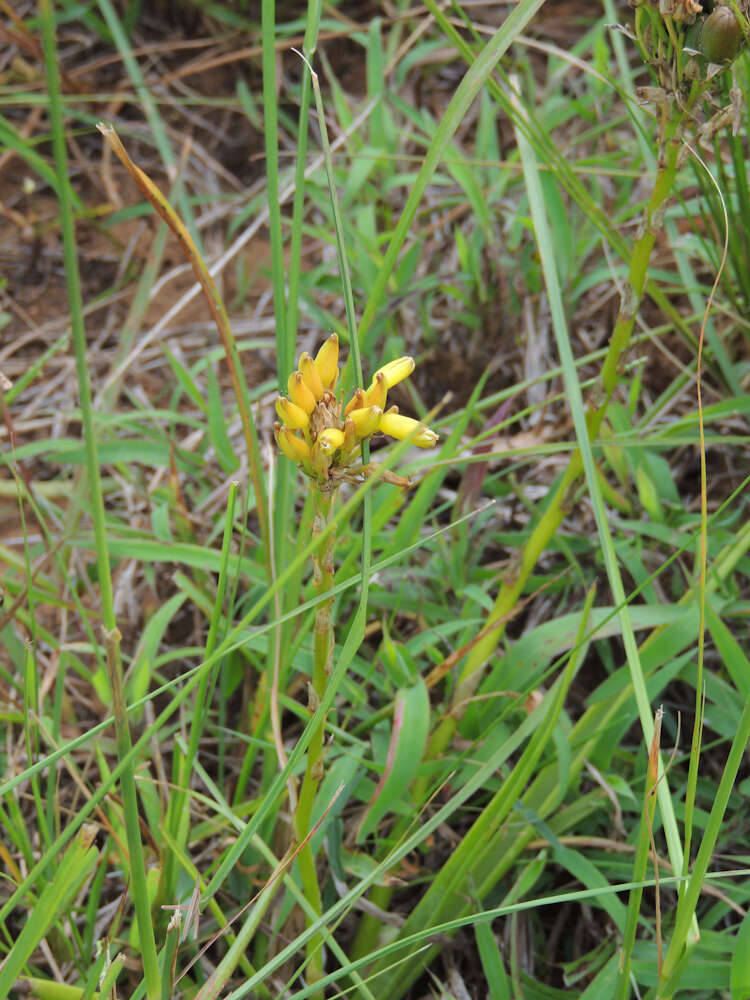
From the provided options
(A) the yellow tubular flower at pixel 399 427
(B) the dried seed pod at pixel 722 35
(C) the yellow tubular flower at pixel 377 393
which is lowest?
(A) the yellow tubular flower at pixel 399 427

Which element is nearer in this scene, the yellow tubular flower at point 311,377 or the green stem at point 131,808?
the green stem at point 131,808


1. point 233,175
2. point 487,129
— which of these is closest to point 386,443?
point 487,129

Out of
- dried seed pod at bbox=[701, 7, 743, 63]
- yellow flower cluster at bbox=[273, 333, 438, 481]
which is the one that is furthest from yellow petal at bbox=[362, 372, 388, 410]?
dried seed pod at bbox=[701, 7, 743, 63]

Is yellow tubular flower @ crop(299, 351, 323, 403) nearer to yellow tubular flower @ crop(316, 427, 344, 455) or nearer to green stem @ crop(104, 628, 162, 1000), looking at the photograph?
yellow tubular flower @ crop(316, 427, 344, 455)

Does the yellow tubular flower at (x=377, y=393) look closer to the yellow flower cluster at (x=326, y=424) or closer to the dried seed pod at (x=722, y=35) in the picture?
the yellow flower cluster at (x=326, y=424)

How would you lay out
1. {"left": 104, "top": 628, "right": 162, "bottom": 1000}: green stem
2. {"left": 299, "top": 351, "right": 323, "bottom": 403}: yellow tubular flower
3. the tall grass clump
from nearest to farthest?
1. {"left": 104, "top": 628, "right": 162, "bottom": 1000}: green stem
2. {"left": 299, "top": 351, "right": 323, "bottom": 403}: yellow tubular flower
3. the tall grass clump

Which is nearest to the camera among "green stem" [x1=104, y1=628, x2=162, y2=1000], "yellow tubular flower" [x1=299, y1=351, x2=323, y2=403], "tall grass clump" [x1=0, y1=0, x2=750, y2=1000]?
"green stem" [x1=104, y1=628, x2=162, y2=1000]

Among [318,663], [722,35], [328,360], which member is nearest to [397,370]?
[328,360]

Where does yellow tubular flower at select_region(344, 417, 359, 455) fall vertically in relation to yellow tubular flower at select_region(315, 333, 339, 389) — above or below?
below

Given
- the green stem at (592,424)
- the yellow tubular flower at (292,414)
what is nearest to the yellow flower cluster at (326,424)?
the yellow tubular flower at (292,414)
